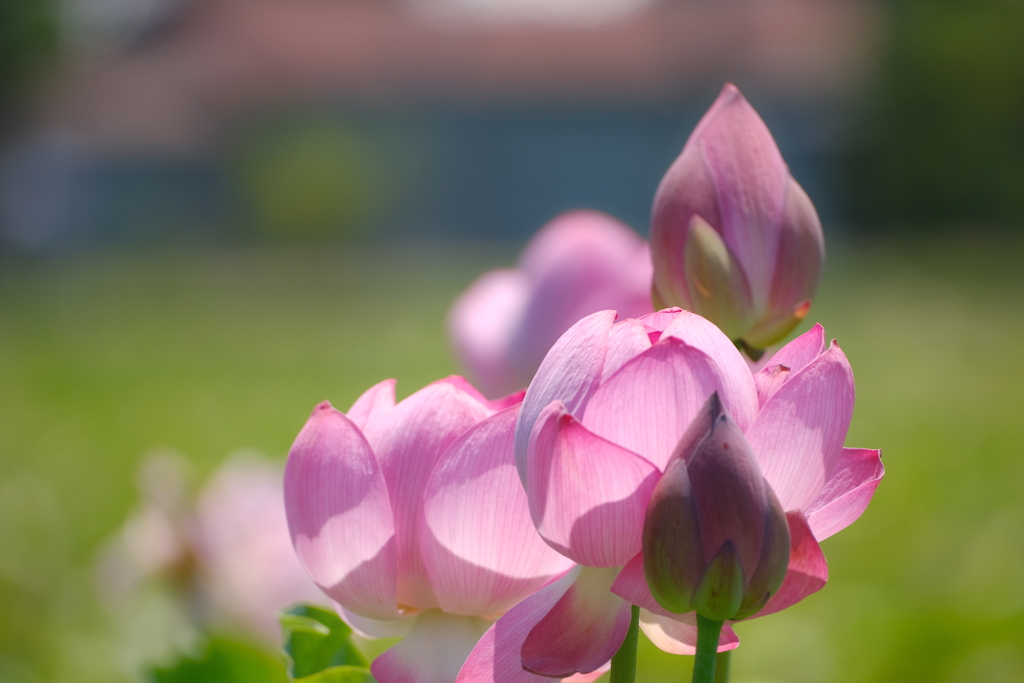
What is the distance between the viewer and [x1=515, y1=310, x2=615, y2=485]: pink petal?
19cm

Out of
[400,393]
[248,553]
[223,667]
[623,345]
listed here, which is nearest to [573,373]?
[623,345]

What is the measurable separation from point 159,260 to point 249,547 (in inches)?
297

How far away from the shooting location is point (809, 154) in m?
11.3

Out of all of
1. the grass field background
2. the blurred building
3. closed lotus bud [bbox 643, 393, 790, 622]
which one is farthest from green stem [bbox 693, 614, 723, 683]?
the blurred building

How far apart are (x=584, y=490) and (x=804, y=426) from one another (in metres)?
0.04

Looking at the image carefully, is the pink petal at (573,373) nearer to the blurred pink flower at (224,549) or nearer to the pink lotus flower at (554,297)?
the pink lotus flower at (554,297)

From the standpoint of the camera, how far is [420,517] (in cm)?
23

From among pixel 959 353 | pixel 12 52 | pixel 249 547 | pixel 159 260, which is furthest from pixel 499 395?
pixel 12 52

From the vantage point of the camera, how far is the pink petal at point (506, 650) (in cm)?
20

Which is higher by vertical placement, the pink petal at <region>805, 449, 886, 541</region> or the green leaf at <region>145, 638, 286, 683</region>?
the pink petal at <region>805, 449, 886, 541</region>

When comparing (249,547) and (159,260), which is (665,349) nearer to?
(249,547)

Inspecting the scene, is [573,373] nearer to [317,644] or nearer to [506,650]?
[506,650]

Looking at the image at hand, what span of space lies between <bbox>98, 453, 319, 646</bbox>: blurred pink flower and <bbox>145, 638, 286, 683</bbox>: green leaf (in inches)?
4.5

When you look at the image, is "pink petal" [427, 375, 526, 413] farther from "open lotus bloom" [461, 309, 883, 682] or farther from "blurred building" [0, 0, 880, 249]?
Result: "blurred building" [0, 0, 880, 249]
